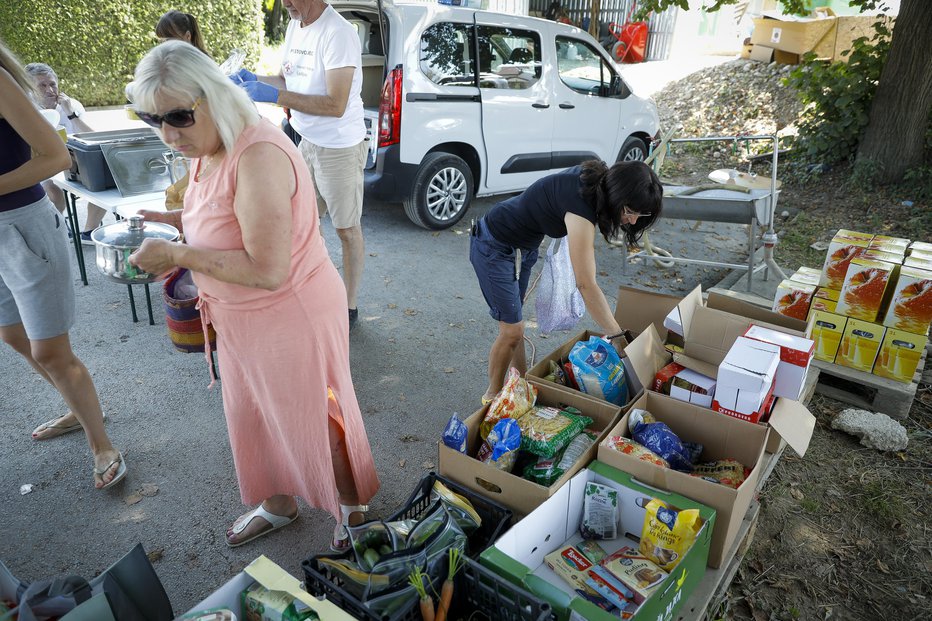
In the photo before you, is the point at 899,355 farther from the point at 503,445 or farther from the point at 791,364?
the point at 503,445

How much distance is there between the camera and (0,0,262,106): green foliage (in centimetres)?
1008

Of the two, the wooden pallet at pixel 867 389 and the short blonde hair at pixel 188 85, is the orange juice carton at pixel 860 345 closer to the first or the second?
the wooden pallet at pixel 867 389

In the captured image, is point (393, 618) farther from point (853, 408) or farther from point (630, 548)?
point (853, 408)

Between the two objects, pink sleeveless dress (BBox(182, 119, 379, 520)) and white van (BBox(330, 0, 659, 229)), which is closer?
pink sleeveless dress (BBox(182, 119, 379, 520))

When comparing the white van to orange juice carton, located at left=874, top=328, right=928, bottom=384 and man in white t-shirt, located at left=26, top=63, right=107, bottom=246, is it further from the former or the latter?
orange juice carton, located at left=874, top=328, right=928, bottom=384

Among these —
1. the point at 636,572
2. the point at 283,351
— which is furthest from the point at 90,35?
the point at 636,572

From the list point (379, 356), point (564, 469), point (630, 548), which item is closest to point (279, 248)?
point (564, 469)

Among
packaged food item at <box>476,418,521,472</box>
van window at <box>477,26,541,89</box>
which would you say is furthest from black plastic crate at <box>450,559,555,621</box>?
van window at <box>477,26,541,89</box>

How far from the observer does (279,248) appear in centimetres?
183

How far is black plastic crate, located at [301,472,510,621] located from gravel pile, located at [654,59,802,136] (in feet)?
31.8

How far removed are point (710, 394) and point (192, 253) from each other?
6.64ft

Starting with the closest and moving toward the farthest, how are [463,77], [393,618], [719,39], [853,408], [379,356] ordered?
[393,618] < [853,408] < [379,356] < [463,77] < [719,39]

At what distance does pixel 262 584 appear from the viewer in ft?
5.15

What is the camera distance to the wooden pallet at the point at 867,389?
3471 millimetres
